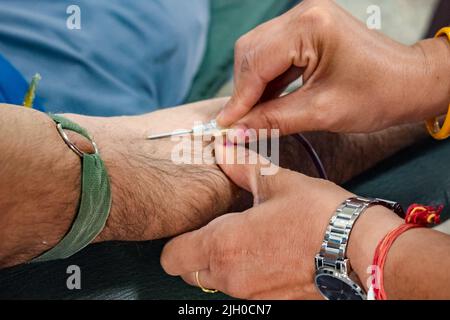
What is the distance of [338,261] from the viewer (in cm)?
76

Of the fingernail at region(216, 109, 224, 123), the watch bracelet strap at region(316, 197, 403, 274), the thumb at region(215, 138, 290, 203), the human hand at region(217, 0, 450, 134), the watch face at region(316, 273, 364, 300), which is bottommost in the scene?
the watch face at region(316, 273, 364, 300)

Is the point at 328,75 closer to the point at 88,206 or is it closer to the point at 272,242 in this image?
the point at 272,242

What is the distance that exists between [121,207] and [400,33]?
1.05 m

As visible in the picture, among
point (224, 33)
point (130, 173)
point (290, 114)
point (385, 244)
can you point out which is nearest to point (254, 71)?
point (290, 114)

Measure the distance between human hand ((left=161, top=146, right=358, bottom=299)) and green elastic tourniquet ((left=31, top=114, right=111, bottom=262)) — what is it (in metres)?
0.14

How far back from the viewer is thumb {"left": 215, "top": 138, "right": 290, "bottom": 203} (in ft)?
2.90

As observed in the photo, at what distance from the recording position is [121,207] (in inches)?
34.9

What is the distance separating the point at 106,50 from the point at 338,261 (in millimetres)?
695

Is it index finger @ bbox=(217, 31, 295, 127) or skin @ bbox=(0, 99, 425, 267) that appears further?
index finger @ bbox=(217, 31, 295, 127)

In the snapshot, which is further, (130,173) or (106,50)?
(106,50)

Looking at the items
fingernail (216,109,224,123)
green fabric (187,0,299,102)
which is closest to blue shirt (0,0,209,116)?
green fabric (187,0,299,102)

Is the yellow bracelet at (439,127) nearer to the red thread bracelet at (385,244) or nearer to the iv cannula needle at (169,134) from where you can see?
the red thread bracelet at (385,244)

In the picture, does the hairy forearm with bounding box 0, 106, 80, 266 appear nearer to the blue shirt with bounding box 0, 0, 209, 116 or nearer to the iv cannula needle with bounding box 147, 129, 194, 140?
the iv cannula needle with bounding box 147, 129, 194, 140
